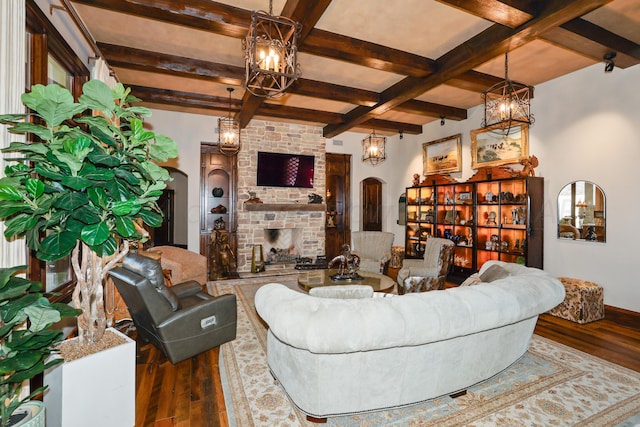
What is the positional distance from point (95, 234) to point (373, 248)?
4697 mm

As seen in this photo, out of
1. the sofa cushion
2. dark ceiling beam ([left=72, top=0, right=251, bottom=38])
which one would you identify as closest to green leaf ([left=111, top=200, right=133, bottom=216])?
the sofa cushion

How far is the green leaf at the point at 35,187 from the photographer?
1.39 metres

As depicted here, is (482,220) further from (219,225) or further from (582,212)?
(219,225)

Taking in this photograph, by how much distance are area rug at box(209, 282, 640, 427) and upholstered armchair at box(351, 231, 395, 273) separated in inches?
107

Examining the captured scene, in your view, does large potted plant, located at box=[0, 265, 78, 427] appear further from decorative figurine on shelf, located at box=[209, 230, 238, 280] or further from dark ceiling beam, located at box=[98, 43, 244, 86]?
decorative figurine on shelf, located at box=[209, 230, 238, 280]

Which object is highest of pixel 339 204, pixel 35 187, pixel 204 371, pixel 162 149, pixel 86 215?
pixel 162 149

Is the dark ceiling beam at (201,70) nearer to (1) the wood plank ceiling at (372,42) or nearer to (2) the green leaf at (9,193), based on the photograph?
(1) the wood plank ceiling at (372,42)

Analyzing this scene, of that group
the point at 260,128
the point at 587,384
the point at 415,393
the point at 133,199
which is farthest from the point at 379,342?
the point at 260,128

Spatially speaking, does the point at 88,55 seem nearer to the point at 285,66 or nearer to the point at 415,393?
the point at 285,66

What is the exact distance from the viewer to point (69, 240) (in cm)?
148

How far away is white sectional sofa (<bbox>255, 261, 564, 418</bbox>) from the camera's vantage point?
5.57 feet

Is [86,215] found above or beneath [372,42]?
beneath

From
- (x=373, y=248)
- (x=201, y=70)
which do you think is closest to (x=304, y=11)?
(x=201, y=70)

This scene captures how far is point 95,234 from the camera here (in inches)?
57.8
